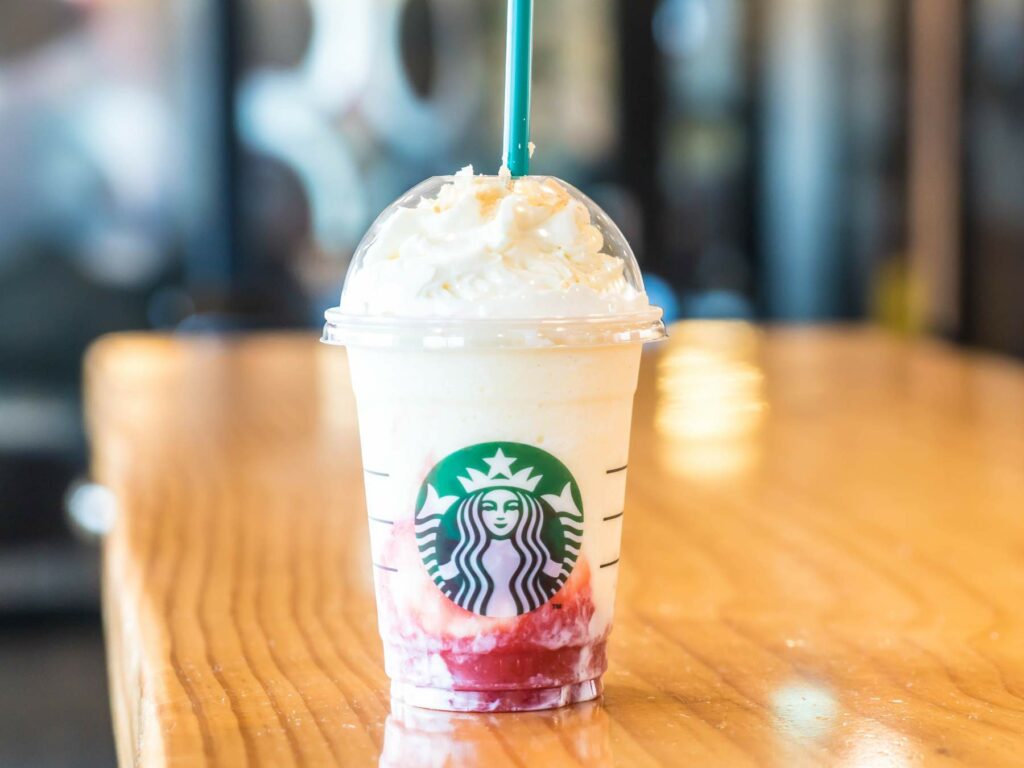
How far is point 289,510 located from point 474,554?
26.7 inches

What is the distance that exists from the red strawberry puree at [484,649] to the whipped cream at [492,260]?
0.13 m

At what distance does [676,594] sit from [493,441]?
343 millimetres

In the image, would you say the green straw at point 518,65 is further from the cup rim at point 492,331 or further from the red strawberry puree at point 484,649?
the red strawberry puree at point 484,649

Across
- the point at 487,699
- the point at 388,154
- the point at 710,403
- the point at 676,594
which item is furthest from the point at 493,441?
the point at 388,154

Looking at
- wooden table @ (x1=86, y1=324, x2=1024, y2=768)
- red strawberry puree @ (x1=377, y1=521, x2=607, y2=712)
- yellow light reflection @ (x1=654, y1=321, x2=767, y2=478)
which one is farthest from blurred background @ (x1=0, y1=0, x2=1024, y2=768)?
red strawberry puree @ (x1=377, y1=521, x2=607, y2=712)

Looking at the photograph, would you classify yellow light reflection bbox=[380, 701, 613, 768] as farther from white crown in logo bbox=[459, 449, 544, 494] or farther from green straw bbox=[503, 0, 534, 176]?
green straw bbox=[503, 0, 534, 176]

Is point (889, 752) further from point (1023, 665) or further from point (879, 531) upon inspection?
point (879, 531)

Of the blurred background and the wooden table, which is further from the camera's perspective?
the blurred background

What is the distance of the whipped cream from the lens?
0.76m

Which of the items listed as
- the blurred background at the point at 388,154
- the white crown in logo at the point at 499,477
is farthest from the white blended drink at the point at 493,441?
the blurred background at the point at 388,154

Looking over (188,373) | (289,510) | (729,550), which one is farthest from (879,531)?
(188,373)

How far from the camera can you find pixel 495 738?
2.35ft

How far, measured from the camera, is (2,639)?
4.09 metres

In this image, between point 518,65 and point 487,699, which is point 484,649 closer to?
point 487,699
